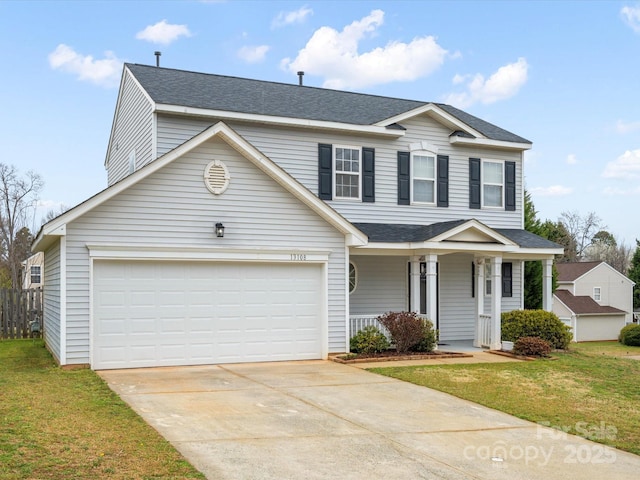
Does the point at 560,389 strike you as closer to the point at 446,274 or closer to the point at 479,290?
the point at 479,290

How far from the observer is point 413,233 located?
1817 centimetres

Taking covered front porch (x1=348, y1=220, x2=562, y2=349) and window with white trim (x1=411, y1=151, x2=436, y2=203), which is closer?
covered front porch (x1=348, y1=220, x2=562, y2=349)

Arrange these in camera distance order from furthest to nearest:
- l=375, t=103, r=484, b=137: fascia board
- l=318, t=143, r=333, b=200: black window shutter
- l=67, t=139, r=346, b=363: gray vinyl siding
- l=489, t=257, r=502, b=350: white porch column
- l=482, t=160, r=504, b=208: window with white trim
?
l=482, t=160, r=504, b=208: window with white trim
l=375, t=103, r=484, b=137: fascia board
l=318, t=143, r=333, b=200: black window shutter
l=489, t=257, r=502, b=350: white porch column
l=67, t=139, r=346, b=363: gray vinyl siding

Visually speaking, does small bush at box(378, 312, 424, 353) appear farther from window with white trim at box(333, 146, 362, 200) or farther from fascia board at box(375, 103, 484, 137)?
fascia board at box(375, 103, 484, 137)

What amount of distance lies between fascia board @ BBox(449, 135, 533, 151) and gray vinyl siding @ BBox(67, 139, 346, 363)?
20.3 feet

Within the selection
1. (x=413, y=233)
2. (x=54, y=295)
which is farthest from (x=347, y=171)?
(x=54, y=295)

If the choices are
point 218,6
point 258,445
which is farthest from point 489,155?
point 258,445

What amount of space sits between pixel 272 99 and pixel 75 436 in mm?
13589

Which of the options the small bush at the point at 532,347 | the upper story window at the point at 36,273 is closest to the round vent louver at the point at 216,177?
the small bush at the point at 532,347

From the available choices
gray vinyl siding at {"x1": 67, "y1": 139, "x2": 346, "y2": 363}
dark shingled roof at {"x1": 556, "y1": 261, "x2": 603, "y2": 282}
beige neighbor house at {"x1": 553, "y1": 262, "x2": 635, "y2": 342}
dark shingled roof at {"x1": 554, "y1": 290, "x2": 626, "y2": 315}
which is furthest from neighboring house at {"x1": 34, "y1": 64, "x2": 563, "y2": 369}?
dark shingled roof at {"x1": 556, "y1": 261, "x2": 603, "y2": 282}

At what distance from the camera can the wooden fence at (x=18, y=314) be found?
20953 mm

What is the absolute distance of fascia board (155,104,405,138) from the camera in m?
16.8

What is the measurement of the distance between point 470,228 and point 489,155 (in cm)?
445

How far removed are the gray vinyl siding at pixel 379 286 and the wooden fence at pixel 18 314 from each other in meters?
10.1
